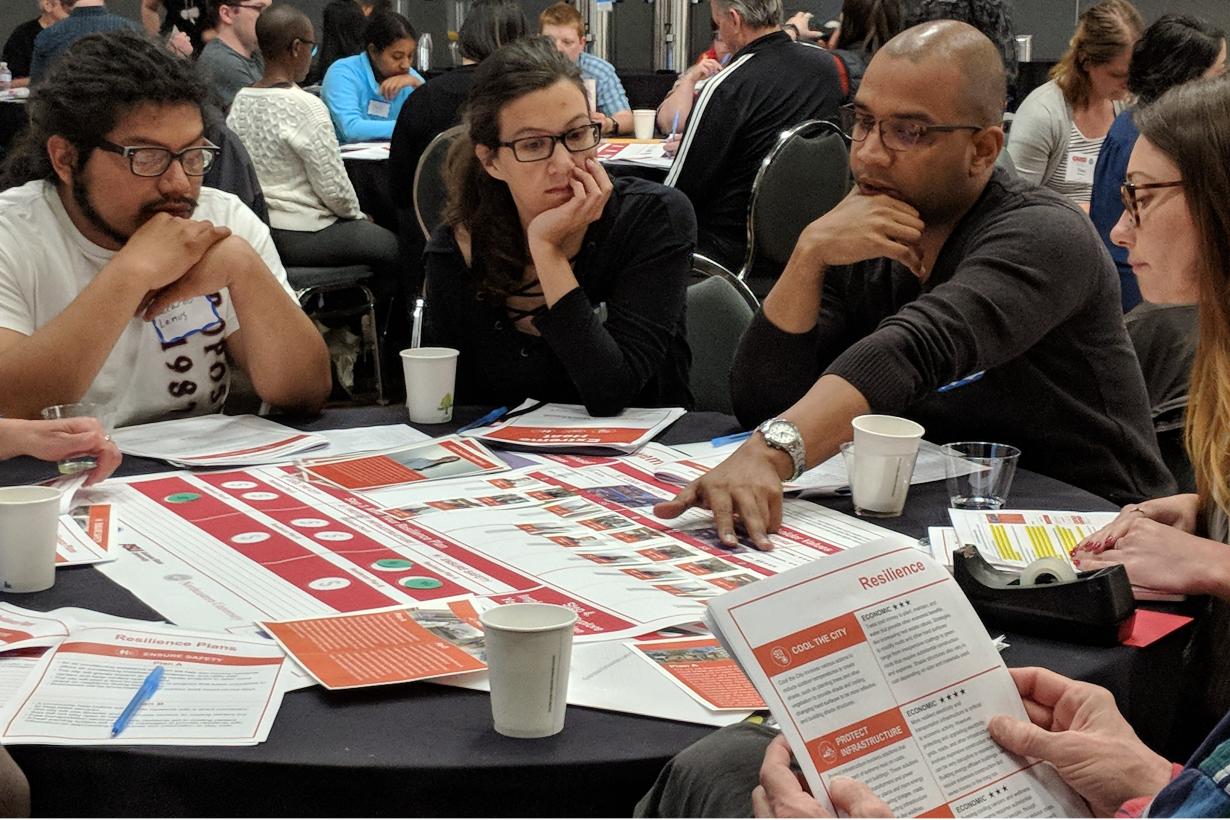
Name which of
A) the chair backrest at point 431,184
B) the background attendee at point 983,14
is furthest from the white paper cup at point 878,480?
the background attendee at point 983,14

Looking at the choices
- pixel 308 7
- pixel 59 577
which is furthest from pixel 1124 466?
pixel 308 7

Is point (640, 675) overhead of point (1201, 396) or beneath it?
beneath

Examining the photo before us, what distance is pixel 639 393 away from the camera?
243cm

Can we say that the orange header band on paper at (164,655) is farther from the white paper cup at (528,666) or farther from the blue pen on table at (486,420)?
the blue pen on table at (486,420)

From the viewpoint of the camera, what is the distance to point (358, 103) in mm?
6105

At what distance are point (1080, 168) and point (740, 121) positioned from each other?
1.41 metres

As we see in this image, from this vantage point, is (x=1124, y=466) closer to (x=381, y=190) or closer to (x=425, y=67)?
(x=381, y=190)

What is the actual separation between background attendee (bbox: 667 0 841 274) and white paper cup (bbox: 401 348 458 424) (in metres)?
2.29

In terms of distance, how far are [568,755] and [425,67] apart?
715cm

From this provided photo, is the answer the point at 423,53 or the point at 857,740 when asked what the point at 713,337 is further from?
the point at 423,53

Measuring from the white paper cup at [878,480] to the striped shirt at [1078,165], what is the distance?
3476 mm

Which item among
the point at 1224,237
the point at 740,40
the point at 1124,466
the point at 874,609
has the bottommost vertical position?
the point at 1124,466

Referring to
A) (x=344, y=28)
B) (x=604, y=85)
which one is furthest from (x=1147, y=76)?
(x=344, y=28)

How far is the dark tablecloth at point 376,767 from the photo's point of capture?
3.59ft
